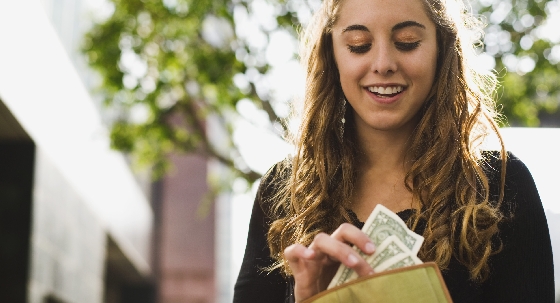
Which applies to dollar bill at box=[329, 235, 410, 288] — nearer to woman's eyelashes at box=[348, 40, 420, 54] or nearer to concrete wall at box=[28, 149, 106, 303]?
woman's eyelashes at box=[348, 40, 420, 54]

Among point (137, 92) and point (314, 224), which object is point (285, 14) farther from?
point (314, 224)

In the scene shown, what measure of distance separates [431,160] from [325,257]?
0.51 meters

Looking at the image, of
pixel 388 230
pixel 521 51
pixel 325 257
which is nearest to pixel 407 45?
pixel 388 230

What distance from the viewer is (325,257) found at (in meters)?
2.00

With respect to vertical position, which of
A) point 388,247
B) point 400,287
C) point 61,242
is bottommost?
point 400,287

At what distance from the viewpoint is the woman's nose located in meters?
2.32

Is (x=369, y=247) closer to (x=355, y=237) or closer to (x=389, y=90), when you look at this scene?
(x=355, y=237)

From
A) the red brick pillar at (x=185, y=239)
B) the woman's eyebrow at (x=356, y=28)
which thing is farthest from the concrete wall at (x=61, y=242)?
the red brick pillar at (x=185, y=239)

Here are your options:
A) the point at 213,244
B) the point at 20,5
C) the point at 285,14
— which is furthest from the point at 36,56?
the point at 213,244

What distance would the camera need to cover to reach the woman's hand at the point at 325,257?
1890mm

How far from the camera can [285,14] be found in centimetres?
873

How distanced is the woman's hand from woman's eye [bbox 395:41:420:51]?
0.62 meters

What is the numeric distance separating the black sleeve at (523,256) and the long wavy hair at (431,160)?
35 millimetres

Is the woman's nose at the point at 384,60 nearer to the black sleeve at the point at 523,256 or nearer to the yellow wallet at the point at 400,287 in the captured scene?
the black sleeve at the point at 523,256
